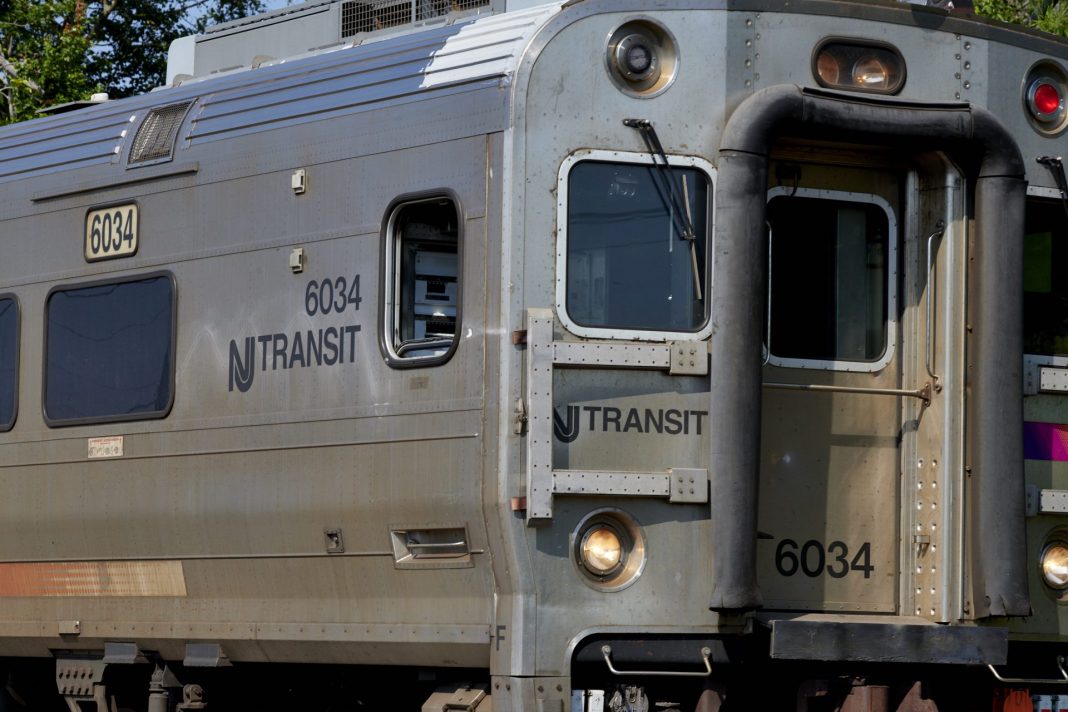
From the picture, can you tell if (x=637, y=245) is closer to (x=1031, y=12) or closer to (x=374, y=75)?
(x=374, y=75)

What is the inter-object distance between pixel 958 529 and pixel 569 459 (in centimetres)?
168

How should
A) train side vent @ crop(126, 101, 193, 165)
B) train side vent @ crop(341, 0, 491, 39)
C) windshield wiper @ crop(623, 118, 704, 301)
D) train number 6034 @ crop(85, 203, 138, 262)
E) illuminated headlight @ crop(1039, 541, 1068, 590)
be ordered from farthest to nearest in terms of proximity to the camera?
train number 6034 @ crop(85, 203, 138, 262)
train side vent @ crop(126, 101, 193, 165)
train side vent @ crop(341, 0, 491, 39)
illuminated headlight @ crop(1039, 541, 1068, 590)
windshield wiper @ crop(623, 118, 704, 301)

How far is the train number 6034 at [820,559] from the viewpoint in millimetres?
7688

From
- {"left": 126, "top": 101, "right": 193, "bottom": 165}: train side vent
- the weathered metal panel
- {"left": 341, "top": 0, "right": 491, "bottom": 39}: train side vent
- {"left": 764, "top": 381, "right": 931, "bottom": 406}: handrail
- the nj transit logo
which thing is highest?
{"left": 341, "top": 0, "right": 491, "bottom": 39}: train side vent

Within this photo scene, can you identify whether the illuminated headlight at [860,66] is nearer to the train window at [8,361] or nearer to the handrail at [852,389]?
the handrail at [852,389]

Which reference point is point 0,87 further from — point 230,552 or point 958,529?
point 958,529

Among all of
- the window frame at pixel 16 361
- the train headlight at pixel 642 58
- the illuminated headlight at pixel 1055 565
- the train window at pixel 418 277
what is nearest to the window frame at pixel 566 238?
the train headlight at pixel 642 58

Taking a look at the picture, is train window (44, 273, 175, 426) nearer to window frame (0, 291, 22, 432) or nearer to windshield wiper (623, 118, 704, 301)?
window frame (0, 291, 22, 432)

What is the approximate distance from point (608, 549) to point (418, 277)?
143cm

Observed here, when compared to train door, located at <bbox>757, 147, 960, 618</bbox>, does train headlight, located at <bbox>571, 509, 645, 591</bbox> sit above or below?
below

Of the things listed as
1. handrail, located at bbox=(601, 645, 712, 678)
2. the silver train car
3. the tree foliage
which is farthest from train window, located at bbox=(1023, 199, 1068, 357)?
the tree foliage

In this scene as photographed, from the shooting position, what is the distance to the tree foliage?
16328 millimetres

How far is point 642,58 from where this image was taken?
750cm

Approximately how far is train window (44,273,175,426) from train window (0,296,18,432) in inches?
10.8
